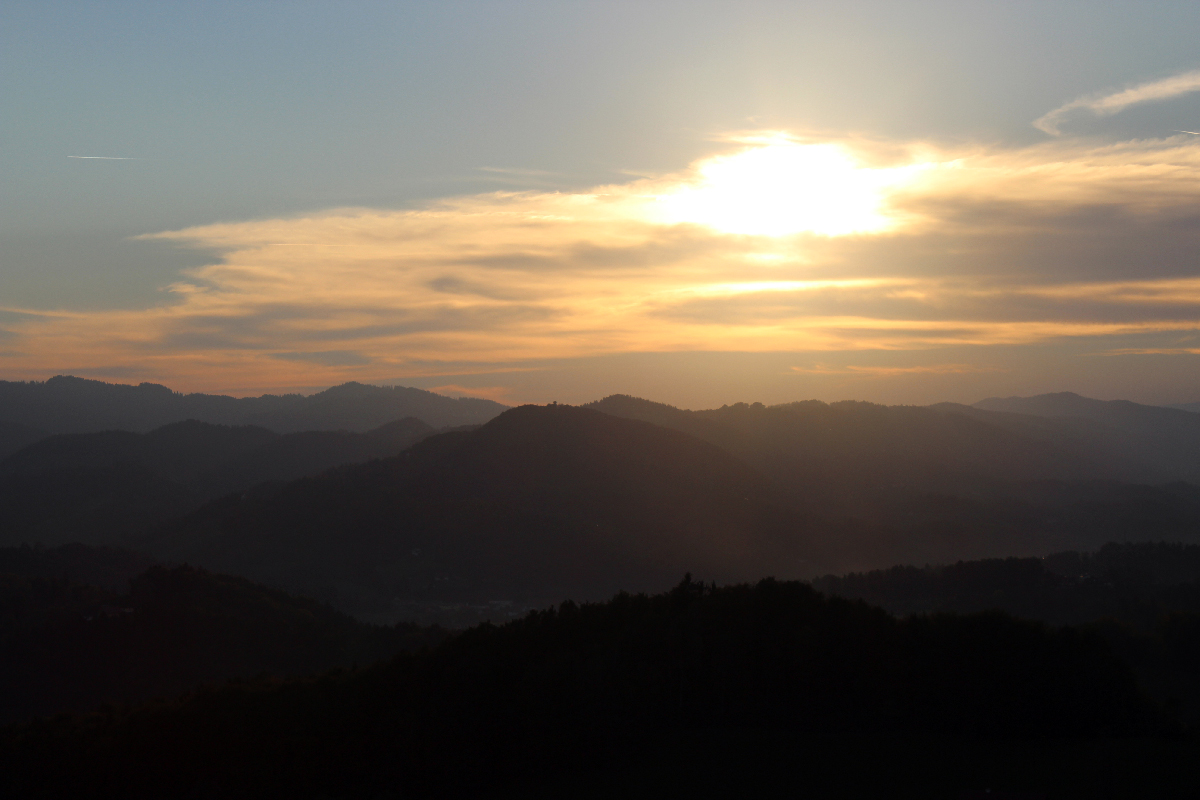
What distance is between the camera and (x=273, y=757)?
1527 inches

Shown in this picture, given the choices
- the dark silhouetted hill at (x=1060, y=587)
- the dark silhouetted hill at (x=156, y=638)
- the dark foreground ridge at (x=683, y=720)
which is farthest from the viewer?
the dark silhouetted hill at (x=1060, y=587)

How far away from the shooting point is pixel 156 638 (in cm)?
10638

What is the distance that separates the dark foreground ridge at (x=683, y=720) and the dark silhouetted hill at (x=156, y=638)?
55538mm

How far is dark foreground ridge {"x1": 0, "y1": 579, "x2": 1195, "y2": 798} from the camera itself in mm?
33062

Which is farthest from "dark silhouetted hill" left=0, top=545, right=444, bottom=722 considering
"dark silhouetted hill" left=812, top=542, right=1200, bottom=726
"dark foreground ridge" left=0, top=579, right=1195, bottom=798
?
"dark silhouetted hill" left=812, top=542, right=1200, bottom=726

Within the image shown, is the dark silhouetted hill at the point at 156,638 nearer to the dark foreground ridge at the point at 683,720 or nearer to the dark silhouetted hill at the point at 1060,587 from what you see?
the dark foreground ridge at the point at 683,720

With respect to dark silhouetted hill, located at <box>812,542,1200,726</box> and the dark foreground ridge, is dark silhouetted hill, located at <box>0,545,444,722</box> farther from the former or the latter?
dark silhouetted hill, located at <box>812,542,1200,726</box>

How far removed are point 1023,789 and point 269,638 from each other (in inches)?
4058

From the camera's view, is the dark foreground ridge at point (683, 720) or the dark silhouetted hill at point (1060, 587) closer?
the dark foreground ridge at point (683, 720)

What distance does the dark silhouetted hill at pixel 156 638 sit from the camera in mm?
95438

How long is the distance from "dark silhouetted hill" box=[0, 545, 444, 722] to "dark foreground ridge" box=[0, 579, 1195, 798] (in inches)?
2187

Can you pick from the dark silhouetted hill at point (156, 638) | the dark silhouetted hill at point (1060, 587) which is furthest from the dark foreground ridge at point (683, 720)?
the dark silhouetted hill at point (156, 638)

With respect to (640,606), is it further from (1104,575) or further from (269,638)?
(1104,575)

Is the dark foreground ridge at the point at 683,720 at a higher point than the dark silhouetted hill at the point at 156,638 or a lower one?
higher
